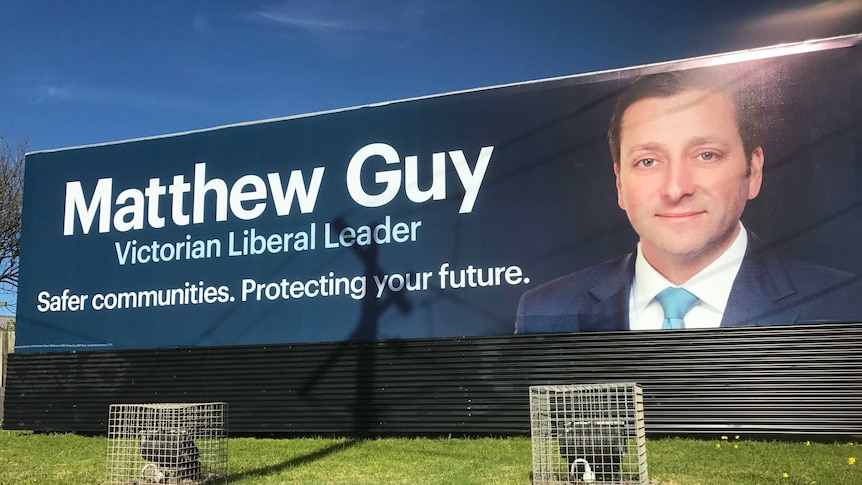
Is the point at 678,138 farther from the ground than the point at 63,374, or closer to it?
farther from the ground

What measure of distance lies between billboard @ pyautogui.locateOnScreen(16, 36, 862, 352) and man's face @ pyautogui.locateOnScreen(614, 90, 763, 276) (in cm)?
3

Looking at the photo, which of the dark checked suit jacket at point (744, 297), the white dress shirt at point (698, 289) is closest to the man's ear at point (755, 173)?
the white dress shirt at point (698, 289)

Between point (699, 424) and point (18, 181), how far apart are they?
2235 centimetres

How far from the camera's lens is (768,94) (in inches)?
400

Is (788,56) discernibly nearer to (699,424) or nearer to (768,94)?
(768,94)

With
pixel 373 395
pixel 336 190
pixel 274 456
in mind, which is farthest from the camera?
pixel 336 190

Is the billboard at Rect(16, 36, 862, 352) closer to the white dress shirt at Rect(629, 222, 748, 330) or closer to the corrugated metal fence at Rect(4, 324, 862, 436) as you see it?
the white dress shirt at Rect(629, 222, 748, 330)

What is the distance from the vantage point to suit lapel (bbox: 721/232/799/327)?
980cm

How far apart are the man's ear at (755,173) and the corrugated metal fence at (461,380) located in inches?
69.2

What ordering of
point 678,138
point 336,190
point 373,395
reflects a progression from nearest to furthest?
point 678,138 → point 373,395 → point 336,190

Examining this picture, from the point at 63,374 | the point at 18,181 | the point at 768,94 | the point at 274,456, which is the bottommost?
the point at 274,456

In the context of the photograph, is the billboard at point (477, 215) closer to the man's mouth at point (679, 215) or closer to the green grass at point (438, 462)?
the man's mouth at point (679, 215)

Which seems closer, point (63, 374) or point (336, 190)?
point (336, 190)

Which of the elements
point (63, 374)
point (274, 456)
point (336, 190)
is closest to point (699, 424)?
point (274, 456)
